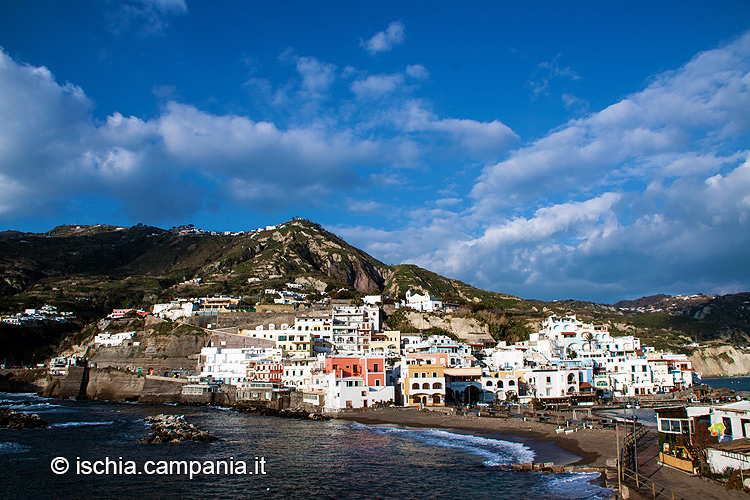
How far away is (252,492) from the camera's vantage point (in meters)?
26.2

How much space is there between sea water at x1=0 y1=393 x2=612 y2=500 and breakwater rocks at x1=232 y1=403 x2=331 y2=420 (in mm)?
4362

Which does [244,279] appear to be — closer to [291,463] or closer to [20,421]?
[20,421]

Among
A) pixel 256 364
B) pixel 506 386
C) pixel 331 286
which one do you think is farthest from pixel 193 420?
pixel 331 286

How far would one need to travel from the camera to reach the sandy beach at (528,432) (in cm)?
3294

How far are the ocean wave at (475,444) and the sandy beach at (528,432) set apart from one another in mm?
1185

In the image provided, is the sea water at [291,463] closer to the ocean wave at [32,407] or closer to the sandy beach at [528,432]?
the sandy beach at [528,432]

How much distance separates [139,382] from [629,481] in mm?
78059

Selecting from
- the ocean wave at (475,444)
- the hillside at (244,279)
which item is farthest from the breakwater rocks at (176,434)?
the hillside at (244,279)

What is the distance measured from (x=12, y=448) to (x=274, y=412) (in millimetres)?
27439

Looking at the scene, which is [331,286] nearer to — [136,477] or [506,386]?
[506,386]

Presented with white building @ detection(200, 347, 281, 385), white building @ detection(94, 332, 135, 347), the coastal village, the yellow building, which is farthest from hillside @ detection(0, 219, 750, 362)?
white building @ detection(200, 347, 281, 385)

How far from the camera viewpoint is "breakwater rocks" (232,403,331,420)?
56.0 m

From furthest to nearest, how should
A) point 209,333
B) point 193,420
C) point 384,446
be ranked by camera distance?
point 209,333 → point 193,420 → point 384,446

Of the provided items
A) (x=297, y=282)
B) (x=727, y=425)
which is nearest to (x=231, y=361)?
(x=727, y=425)
